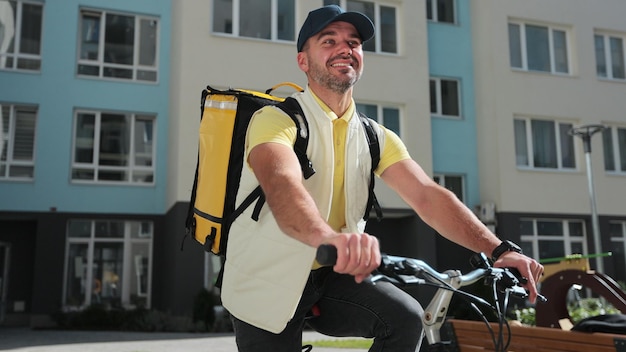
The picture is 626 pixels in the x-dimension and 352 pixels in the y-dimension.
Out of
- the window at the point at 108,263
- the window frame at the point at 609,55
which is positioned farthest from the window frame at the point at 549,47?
the window at the point at 108,263

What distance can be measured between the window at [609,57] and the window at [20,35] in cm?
1733

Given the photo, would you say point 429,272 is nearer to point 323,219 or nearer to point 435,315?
point 323,219

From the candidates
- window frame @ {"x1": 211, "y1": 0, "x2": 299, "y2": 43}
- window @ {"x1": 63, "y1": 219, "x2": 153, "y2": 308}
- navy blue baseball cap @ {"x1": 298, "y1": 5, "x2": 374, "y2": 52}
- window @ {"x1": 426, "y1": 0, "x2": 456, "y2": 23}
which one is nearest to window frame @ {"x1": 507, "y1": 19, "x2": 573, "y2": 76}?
window @ {"x1": 426, "y1": 0, "x2": 456, "y2": 23}

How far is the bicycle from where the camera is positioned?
5.75 ft

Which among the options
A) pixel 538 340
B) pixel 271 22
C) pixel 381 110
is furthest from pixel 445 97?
pixel 538 340

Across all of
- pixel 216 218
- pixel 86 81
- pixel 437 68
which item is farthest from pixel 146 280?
pixel 216 218

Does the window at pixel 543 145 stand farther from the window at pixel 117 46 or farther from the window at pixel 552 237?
the window at pixel 117 46

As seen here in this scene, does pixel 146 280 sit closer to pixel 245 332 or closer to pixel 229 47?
pixel 229 47

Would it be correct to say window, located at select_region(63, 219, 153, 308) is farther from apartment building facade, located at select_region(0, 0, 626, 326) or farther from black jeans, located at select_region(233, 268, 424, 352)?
black jeans, located at select_region(233, 268, 424, 352)

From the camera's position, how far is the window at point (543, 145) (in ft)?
67.2

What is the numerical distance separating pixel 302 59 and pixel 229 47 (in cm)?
1542

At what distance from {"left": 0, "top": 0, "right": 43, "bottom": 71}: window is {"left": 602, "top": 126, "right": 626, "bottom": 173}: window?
56.6 feet

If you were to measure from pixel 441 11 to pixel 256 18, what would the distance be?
261 inches

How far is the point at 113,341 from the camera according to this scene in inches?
485
